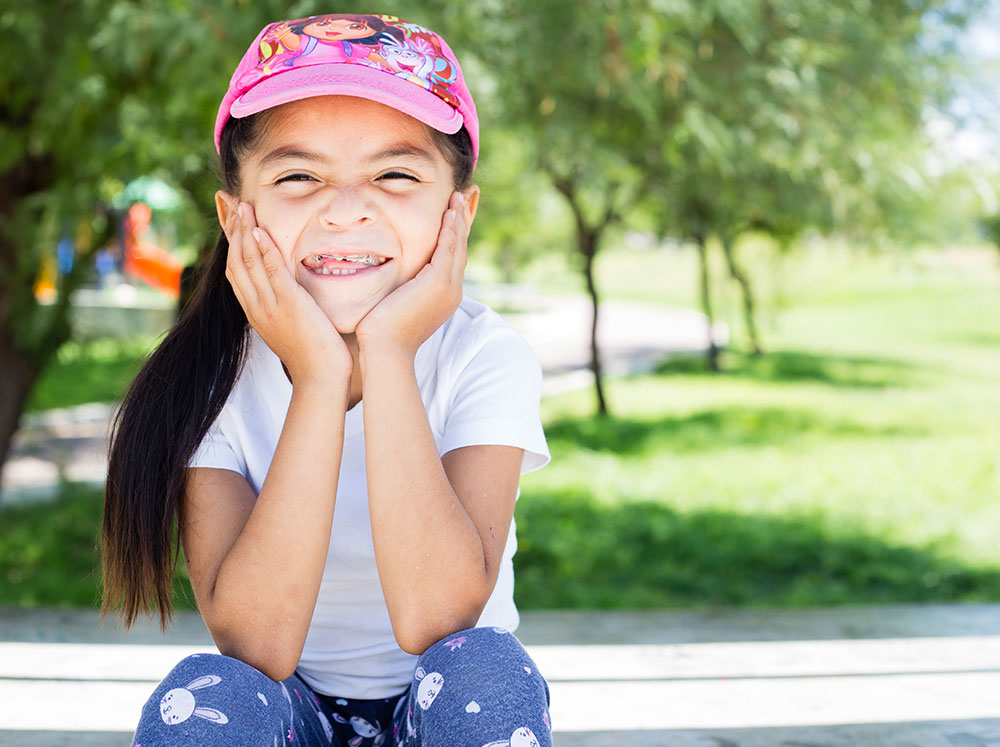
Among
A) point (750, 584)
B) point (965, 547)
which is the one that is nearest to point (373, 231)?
point (750, 584)

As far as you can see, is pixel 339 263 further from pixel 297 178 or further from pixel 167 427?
pixel 167 427

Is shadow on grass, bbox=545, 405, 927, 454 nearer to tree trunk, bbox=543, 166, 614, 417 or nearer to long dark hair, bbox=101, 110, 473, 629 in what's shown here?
tree trunk, bbox=543, 166, 614, 417

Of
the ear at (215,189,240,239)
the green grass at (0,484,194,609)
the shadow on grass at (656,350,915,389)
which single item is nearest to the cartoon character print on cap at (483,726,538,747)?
the ear at (215,189,240,239)

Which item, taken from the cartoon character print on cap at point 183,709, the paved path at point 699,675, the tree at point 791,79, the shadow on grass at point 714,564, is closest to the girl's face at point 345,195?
the cartoon character print on cap at point 183,709

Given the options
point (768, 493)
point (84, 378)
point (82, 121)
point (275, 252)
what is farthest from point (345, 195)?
point (84, 378)

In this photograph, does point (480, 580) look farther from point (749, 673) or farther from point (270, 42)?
point (749, 673)

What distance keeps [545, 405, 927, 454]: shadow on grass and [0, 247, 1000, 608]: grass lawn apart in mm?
31

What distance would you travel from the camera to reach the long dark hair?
1602 millimetres

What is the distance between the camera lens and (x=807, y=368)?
15117 millimetres

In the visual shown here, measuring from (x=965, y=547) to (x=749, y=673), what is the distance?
3415 millimetres

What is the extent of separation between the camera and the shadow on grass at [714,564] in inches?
184

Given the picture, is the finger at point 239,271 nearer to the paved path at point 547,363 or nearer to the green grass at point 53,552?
the paved path at point 547,363

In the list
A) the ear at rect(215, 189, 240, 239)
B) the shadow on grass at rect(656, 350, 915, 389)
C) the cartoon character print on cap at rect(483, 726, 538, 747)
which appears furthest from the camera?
the shadow on grass at rect(656, 350, 915, 389)

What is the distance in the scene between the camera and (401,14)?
9.21ft
